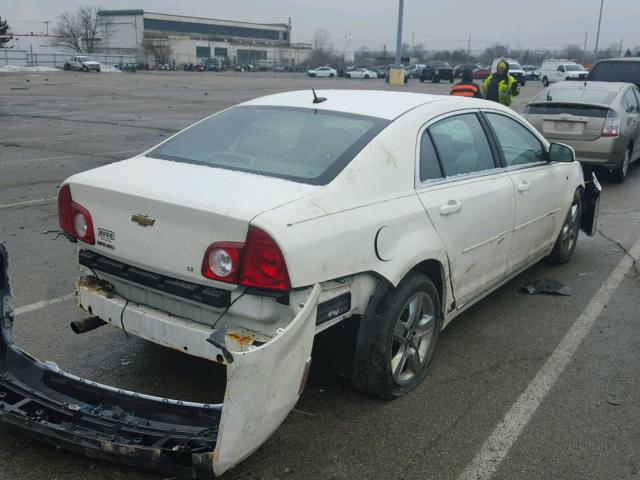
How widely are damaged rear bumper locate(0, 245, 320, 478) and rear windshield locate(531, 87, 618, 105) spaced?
Answer: 862 centimetres

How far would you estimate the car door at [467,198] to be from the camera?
3.79 meters

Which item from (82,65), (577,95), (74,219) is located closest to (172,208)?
(74,219)

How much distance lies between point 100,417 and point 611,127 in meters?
9.06

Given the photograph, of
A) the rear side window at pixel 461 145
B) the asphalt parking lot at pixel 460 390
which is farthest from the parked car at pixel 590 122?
the rear side window at pixel 461 145

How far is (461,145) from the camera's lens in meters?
4.23

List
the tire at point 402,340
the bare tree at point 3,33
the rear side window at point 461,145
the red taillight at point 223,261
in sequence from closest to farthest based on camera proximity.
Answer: the red taillight at point 223,261
the tire at point 402,340
the rear side window at point 461,145
the bare tree at point 3,33

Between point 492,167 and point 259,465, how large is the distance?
259 cm

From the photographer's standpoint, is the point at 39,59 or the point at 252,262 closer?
the point at 252,262

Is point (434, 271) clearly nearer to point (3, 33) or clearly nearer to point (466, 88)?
point (466, 88)

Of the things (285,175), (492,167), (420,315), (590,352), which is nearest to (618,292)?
(590,352)

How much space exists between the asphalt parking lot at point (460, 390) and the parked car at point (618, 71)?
409 inches

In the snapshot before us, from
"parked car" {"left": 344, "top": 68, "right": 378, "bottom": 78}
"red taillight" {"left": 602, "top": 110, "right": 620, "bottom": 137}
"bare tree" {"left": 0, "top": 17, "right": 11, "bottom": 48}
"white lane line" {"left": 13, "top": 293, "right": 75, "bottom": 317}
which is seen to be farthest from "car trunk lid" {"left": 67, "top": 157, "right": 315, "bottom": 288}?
"bare tree" {"left": 0, "top": 17, "right": 11, "bottom": 48}

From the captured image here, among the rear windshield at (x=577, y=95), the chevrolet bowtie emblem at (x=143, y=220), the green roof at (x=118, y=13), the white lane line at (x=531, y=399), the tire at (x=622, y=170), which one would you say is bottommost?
the white lane line at (x=531, y=399)

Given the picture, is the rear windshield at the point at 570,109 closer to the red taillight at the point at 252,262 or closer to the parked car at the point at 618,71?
the parked car at the point at 618,71
